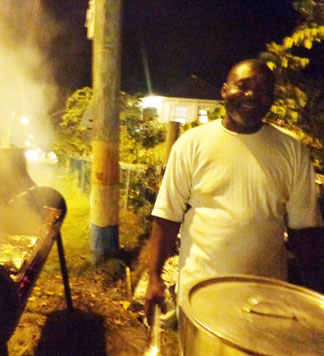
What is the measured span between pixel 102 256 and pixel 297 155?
412 centimetres

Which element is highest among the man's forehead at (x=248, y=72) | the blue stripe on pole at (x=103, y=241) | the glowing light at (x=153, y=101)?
the glowing light at (x=153, y=101)

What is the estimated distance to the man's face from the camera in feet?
6.95

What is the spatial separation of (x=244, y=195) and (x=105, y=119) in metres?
3.67

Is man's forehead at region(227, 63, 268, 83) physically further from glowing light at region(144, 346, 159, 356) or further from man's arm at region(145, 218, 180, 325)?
glowing light at region(144, 346, 159, 356)

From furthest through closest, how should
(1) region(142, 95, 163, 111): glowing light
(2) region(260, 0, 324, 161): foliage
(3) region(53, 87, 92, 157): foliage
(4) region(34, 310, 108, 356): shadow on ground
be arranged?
1. (1) region(142, 95, 163, 111): glowing light
2. (3) region(53, 87, 92, 157): foliage
3. (2) region(260, 0, 324, 161): foliage
4. (4) region(34, 310, 108, 356): shadow on ground

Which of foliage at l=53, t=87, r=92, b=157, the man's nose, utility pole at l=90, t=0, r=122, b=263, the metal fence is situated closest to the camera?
the man's nose

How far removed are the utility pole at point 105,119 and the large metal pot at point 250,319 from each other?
12.7ft

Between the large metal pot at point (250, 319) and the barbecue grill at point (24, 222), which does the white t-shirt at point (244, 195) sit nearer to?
the large metal pot at point (250, 319)

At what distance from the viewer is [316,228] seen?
7.25ft

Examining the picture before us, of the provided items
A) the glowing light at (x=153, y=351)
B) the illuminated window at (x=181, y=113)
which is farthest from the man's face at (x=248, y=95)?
the illuminated window at (x=181, y=113)

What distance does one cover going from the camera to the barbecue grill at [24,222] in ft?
10.2

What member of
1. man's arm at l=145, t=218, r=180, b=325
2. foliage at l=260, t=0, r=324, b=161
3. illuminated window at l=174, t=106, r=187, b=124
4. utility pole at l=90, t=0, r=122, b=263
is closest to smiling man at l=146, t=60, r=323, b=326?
man's arm at l=145, t=218, r=180, b=325

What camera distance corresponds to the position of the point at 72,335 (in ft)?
→ 13.9

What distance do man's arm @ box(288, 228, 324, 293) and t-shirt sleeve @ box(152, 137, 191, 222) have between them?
2.19 ft
